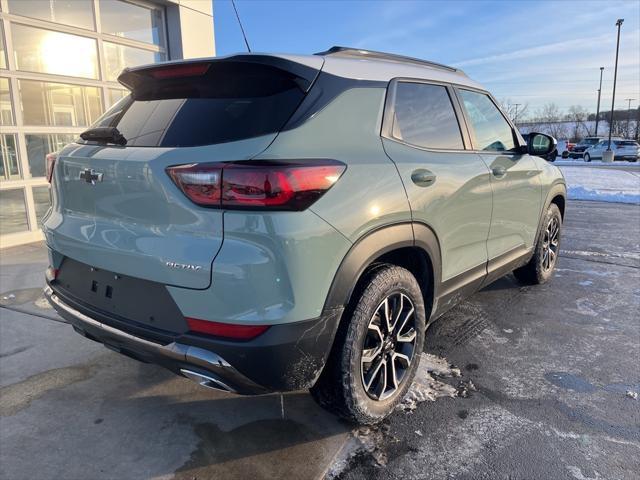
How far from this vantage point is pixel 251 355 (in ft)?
6.26

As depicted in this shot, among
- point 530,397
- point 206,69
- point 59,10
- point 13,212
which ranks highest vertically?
point 59,10

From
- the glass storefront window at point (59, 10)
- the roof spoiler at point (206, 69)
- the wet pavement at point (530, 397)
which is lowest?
the wet pavement at point (530, 397)

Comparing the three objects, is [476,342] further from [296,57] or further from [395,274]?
[296,57]

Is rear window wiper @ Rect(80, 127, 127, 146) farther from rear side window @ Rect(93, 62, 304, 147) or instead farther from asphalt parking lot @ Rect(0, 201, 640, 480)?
asphalt parking lot @ Rect(0, 201, 640, 480)

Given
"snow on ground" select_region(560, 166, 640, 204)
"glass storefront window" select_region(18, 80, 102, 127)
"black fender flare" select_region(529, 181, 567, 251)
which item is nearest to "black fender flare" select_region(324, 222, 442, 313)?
"black fender flare" select_region(529, 181, 567, 251)

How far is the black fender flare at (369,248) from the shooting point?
2.08 meters

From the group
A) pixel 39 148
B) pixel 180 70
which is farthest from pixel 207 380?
pixel 39 148

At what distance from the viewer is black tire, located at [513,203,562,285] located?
179 inches

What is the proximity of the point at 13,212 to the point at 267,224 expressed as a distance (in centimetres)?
622

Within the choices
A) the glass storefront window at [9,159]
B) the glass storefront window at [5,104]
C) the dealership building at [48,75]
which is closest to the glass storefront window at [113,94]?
the dealership building at [48,75]

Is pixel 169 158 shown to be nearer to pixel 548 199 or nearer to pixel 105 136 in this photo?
pixel 105 136

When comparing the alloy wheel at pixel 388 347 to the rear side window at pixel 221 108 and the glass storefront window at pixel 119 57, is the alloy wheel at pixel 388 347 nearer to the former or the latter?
the rear side window at pixel 221 108

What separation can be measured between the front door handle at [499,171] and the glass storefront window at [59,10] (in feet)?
21.2

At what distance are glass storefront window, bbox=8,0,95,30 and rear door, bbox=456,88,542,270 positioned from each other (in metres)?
6.15
